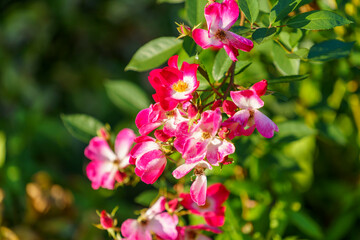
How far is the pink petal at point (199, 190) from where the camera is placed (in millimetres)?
611

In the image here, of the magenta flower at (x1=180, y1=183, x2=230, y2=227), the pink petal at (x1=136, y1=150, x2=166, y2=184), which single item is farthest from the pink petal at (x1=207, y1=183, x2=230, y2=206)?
the pink petal at (x1=136, y1=150, x2=166, y2=184)

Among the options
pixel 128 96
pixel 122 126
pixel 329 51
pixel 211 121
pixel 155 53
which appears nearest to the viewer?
pixel 211 121

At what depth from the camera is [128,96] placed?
1.09 metres

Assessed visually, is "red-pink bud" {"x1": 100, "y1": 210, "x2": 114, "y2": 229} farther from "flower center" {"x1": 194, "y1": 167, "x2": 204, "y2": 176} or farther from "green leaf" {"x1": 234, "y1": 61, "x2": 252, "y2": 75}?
"green leaf" {"x1": 234, "y1": 61, "x2": 252, "y2": 75}

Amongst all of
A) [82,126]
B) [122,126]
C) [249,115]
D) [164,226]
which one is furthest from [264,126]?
[122,126]

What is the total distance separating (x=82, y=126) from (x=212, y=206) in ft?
1.20

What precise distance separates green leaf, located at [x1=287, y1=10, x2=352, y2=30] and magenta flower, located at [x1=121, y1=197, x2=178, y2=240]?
39 cm

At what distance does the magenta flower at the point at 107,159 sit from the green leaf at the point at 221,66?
0.22m

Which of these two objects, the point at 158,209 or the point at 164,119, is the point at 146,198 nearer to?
the point at 158,209

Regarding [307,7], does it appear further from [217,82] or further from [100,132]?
[100,132]

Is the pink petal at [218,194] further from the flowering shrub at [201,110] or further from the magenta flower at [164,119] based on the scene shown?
the magenta flower at [164,119]

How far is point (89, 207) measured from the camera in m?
1.53

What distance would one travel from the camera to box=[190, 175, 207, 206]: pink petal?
0.61 m

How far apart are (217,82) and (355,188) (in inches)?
35.2
